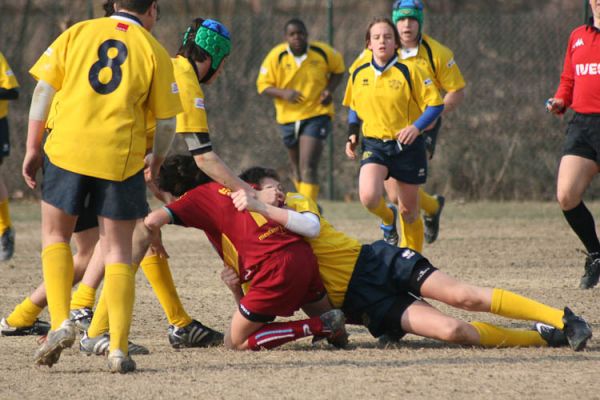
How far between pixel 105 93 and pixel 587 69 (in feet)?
13.8

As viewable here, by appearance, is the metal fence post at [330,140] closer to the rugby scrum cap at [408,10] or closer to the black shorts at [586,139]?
the rugby scrum cap at [408,10]

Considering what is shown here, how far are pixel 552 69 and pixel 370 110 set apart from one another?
22.2ft

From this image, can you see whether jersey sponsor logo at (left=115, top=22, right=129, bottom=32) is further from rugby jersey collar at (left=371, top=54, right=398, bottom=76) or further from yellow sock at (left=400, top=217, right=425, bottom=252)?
yellow sock at (left=400, top=217, right=425, bottom=252)

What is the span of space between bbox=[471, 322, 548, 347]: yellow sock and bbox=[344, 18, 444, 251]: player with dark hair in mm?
2570

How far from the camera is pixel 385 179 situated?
811 cm

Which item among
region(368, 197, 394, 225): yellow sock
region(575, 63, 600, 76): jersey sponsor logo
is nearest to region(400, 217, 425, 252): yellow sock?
region(368, 197, 394, 225): yellow sock

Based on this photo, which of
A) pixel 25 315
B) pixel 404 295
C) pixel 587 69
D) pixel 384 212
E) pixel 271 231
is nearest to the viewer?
pixel 271 231

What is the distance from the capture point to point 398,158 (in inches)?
315

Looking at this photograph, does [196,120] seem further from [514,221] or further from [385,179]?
[514,221]

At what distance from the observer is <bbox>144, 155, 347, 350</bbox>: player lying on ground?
212 inches

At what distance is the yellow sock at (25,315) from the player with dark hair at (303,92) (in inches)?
231

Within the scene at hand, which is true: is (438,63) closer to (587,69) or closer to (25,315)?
(587,69)

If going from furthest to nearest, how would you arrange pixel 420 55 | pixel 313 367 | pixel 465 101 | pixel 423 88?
1. pixel 465 101
2. pixel 420 55
3. pixel 423 88
4. pixel 313 367

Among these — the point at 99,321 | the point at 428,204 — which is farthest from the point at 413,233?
the point at 99,321
